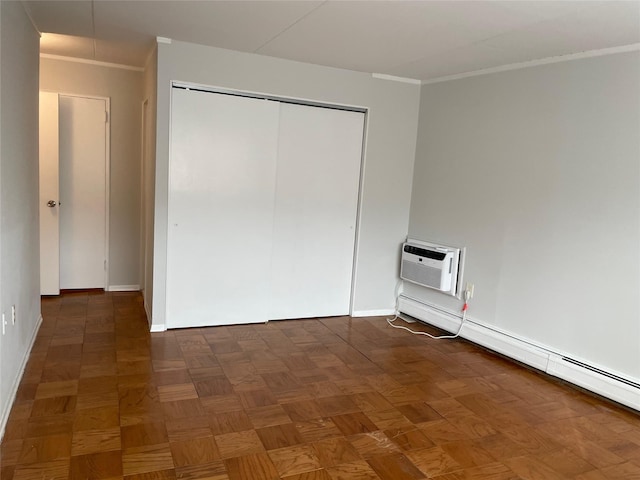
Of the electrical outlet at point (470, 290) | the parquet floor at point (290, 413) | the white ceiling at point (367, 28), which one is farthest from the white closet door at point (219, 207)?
the electrical outlet at point (470, 290)

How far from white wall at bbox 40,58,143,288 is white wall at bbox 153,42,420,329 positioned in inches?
55.8

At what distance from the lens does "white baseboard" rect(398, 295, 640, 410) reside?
10.0ft

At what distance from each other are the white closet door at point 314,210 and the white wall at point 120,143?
1.70m

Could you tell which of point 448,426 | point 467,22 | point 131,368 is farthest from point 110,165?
point 448,426

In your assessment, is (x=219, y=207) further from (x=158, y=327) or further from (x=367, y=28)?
(x=367, y=28)

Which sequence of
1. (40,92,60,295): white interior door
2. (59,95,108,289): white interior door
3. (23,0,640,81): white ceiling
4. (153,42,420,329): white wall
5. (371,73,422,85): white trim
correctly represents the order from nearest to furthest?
(23,0,640,81): white ceiling < (153,42,420,329): white wall < (371,73,422,85): white trim < (40,92,60,295): white interior door < (59,95,108,289): white interior door

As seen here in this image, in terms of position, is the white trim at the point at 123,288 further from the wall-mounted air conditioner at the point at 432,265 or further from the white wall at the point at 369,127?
the wall-mounted air conditioner at the point at 432,265

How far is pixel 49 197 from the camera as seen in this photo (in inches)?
185

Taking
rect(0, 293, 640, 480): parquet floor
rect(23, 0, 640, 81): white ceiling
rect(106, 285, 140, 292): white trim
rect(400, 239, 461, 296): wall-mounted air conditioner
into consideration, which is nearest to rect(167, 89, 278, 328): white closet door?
rect(0, 293, 640, 480): parquet floor

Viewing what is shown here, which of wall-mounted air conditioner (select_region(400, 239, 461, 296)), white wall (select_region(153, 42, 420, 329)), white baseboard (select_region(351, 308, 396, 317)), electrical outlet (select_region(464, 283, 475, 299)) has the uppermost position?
white wall (select_region(153, 42, 420, 329))

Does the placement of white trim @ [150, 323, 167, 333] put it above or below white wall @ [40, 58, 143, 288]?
below

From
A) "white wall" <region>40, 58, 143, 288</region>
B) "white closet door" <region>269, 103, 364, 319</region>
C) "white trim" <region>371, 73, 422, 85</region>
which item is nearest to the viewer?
"white closet door" <region>269, 103, 364, 319</region>

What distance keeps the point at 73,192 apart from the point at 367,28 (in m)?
3.33

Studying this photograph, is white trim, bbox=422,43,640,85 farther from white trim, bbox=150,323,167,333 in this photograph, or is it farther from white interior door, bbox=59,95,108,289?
white interior door, bbox=59,95,108,289
